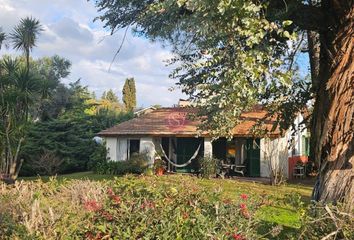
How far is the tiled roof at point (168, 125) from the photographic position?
26056mm

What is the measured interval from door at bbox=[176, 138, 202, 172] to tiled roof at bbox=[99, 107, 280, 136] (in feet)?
3.86

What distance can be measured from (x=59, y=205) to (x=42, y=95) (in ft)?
71.5

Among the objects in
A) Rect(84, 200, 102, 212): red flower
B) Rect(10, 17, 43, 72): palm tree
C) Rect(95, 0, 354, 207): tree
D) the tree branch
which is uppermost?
Rect(10, 17, 43, 72): palm tree

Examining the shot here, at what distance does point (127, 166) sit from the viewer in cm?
2628

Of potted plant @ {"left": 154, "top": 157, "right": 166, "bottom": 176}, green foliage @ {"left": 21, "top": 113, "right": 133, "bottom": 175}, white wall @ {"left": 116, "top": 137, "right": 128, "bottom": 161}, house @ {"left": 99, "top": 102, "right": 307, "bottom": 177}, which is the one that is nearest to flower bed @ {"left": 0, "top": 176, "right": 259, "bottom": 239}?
house @ {"left": 99, "top": 102, "right": 307, "bottom": 177}

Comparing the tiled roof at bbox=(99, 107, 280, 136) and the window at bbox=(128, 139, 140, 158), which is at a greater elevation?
the tiled roof at bbox=(99, 107, 280, 136)

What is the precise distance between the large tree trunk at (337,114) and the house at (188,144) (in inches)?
616

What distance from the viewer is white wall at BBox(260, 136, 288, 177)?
2300 cm

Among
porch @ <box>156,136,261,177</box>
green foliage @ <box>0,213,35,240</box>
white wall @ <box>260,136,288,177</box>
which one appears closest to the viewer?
green foliage @ <box>0,213,35,240</box>

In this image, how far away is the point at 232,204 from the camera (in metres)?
5.45

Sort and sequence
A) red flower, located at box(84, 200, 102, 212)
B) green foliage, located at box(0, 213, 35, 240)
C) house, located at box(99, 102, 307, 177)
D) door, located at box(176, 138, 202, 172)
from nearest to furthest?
green foliage, located at box(0, 213, 35, 240) → red flower, located at box(84, 200, 102, 212) → house, located at box(99, 102, 307, 177) → door, located at box(176, 138, 202, 172)

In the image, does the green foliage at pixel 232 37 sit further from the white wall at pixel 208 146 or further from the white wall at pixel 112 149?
the white wall at pixel 112 149

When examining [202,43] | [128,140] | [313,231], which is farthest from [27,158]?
[313,231]

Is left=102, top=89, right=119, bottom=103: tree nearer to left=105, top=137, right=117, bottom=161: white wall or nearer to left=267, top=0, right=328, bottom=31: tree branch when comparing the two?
left=105, top=137, right=117, bottom=161: white wall
